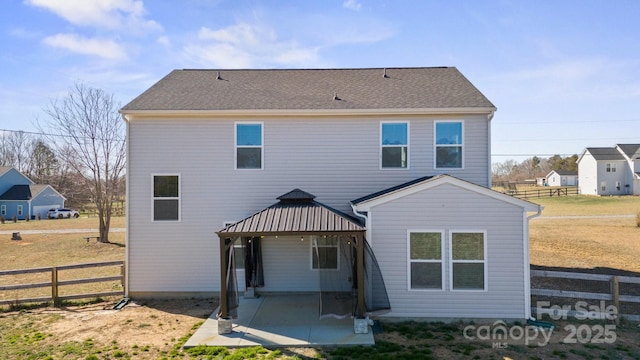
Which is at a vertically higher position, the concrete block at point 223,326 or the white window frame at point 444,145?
the white window frame at point 444,145

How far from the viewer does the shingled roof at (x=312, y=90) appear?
1037cm

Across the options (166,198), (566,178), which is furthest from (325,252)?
(566,178)

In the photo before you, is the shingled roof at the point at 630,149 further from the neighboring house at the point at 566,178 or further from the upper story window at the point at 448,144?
the upper story window at the point at 448,144

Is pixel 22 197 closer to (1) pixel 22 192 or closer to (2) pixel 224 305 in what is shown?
(1) pixel 22 192

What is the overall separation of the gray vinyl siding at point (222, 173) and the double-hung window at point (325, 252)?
1.07 m

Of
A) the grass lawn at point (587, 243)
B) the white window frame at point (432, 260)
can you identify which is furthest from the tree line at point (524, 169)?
the white window frame at point (432, 260)

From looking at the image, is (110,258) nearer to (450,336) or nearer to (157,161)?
(157,161)

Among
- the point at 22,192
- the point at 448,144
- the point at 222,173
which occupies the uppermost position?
the point at 448,144

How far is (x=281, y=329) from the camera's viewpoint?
25.5 feet

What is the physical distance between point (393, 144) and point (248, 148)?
4.39 m

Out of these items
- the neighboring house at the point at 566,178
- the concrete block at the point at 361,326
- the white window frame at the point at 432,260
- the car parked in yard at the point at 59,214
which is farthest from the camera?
the neighboring house at the point at 566,178

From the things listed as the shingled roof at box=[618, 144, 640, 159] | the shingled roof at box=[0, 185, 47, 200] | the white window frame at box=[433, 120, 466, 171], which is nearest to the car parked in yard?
the shingled roof at box=[0, 185, 47, 200]

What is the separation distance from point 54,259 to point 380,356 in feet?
52.8

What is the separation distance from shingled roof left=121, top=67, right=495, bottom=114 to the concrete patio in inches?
222
